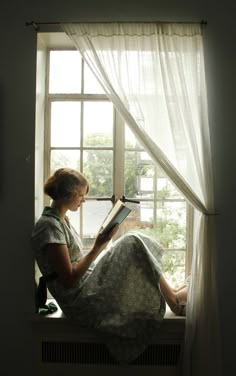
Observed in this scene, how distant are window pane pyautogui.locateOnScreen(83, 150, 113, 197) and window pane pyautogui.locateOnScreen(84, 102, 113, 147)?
0.06 m

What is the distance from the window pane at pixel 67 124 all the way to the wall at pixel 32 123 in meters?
0.28


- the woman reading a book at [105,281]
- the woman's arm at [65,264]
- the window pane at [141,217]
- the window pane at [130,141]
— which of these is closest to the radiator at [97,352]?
the woman reading a book at [105,281]

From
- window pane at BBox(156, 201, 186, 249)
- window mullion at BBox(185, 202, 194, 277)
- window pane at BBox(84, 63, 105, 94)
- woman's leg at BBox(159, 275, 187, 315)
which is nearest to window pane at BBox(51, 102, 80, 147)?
window pane at BBox(84, 63, 105, 94)

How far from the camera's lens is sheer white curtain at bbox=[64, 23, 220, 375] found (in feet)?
6.13

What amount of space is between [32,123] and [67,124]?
11.9 inches

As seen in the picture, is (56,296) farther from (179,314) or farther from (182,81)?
(182,81)

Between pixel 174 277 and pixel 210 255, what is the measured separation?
0.42 meters

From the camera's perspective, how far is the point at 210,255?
1866 millimetres

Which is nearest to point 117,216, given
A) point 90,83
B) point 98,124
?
point 98,124

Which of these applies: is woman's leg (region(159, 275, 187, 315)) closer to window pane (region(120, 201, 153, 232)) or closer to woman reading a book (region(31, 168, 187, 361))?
woman reading a book (region(31, 168, 187, 361))

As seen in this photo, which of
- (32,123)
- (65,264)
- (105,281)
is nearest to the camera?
(65,264)

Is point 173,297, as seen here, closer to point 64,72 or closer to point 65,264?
point 65,264

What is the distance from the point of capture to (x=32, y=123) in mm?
1965

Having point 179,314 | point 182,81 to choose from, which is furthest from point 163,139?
point 179,314
